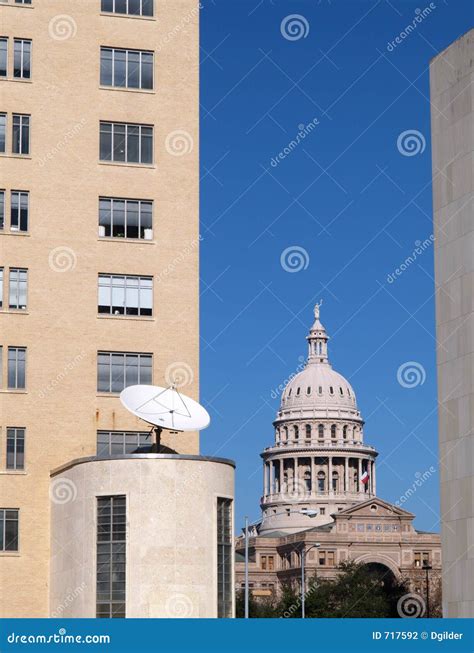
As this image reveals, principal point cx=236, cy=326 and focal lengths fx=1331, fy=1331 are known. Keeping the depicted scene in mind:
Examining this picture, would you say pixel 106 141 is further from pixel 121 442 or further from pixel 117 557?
pixel 117 557

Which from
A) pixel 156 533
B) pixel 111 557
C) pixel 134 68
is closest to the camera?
pixel 156 533

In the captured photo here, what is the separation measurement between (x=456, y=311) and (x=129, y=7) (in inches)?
903

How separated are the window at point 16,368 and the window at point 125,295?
159 inches

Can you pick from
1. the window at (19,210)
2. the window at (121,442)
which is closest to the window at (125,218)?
the window at (19,210)

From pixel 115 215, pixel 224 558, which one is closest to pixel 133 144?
pixel 115 215

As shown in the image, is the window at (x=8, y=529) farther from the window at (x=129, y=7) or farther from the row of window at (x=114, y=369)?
the window at (x=129, y=7)

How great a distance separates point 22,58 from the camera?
198 ft

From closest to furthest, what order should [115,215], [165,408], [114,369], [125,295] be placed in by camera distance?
[165,408] < [114,369] < [125,295] < [115,215]

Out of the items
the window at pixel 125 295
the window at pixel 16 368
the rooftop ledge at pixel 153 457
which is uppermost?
the window at pixel 125 295

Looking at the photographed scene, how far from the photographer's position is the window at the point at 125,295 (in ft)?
196

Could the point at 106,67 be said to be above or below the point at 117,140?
above

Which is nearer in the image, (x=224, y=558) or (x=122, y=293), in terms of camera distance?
(x=224, y=558)

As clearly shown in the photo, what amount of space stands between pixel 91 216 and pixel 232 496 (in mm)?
14456

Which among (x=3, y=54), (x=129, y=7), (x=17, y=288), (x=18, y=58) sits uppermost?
(x=129, y=7)
